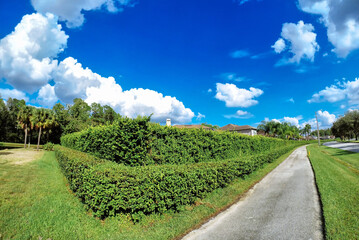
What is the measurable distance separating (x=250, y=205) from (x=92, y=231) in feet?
17.2

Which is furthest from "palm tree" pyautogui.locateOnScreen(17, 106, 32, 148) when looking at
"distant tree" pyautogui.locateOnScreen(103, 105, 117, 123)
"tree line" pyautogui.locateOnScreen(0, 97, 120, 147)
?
"distant tree" pyautogui.locateOnScreen(103, 105, 117, 123)

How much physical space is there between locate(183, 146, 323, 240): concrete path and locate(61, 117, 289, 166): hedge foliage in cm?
402

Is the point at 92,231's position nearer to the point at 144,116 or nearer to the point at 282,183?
the point at 144,116

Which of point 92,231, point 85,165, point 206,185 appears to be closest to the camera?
point 92,231

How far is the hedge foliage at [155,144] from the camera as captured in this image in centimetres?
774

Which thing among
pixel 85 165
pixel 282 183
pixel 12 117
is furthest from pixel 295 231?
pixel 12 117

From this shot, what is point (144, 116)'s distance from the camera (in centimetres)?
785

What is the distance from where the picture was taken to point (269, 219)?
17.2 ft

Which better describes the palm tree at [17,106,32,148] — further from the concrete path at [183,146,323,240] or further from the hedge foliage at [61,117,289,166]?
the concrete path at [183,146,323,240]

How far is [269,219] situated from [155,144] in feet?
18.8

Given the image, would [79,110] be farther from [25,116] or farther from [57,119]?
[25,116]

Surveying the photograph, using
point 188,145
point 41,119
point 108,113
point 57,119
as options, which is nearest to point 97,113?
point 108,113

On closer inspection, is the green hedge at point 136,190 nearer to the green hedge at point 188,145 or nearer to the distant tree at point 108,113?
the green hedge at point 188,145

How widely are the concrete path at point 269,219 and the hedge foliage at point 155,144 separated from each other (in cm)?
402
